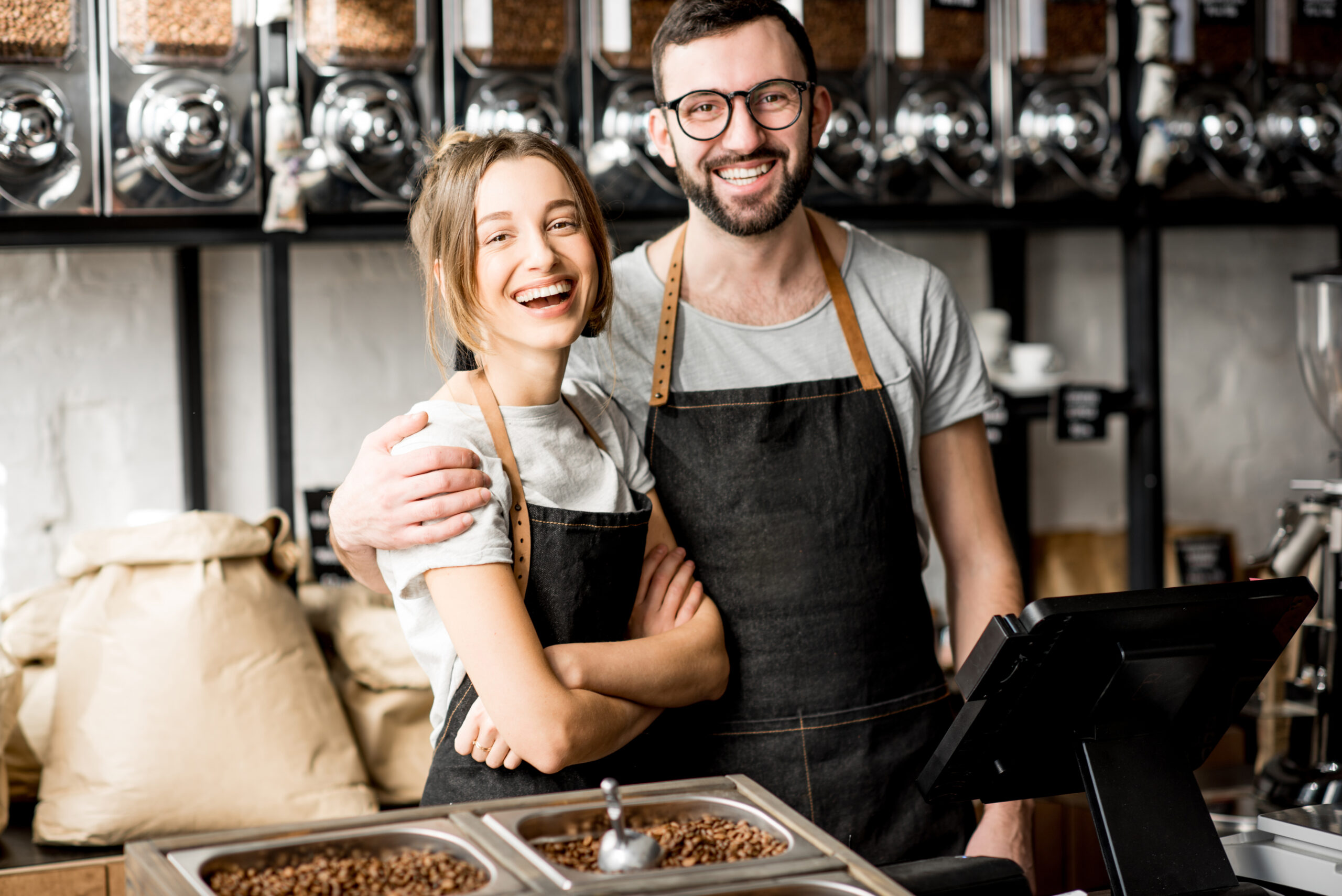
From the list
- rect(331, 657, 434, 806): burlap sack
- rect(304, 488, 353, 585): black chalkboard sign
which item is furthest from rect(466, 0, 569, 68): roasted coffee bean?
rect(331, 657, 434, 806): burlap sack

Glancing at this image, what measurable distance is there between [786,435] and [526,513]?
40cm

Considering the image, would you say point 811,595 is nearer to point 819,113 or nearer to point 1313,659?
point 819,113

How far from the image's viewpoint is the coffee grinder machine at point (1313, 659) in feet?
5.86

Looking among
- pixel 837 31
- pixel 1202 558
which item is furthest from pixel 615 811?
pixel 1202 558

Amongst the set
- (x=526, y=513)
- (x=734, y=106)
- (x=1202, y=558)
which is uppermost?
(x=734, y=106)

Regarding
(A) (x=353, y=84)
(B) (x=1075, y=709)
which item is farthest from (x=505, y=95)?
(B) (x=1075, y=709)

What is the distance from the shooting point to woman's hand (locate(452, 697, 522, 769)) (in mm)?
1228

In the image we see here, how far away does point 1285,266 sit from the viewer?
3.45 m

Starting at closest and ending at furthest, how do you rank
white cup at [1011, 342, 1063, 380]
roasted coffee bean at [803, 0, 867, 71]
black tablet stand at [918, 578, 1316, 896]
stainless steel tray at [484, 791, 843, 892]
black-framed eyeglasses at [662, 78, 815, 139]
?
1. stainless steel tray at [484, 791, 843, 892]
2. black tablet stand at [918, 578, 1316, 896]
3. black-framed eyeglasses at [662, 78, 815, 139]
4. roasted coffee bean at [803, 0, 867, 71]
5. white cup at [1011, 342, 1063, 380]

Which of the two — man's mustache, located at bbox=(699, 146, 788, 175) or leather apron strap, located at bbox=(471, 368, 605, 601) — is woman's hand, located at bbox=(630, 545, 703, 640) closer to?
leather apron strap, located at bbox=(471, 368, 605, 601)

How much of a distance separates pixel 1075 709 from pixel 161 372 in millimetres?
1990

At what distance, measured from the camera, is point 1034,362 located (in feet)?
8.68

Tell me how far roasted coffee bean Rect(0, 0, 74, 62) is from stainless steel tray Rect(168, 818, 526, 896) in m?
1.37

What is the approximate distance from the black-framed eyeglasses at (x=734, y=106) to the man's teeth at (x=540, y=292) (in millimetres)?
309
